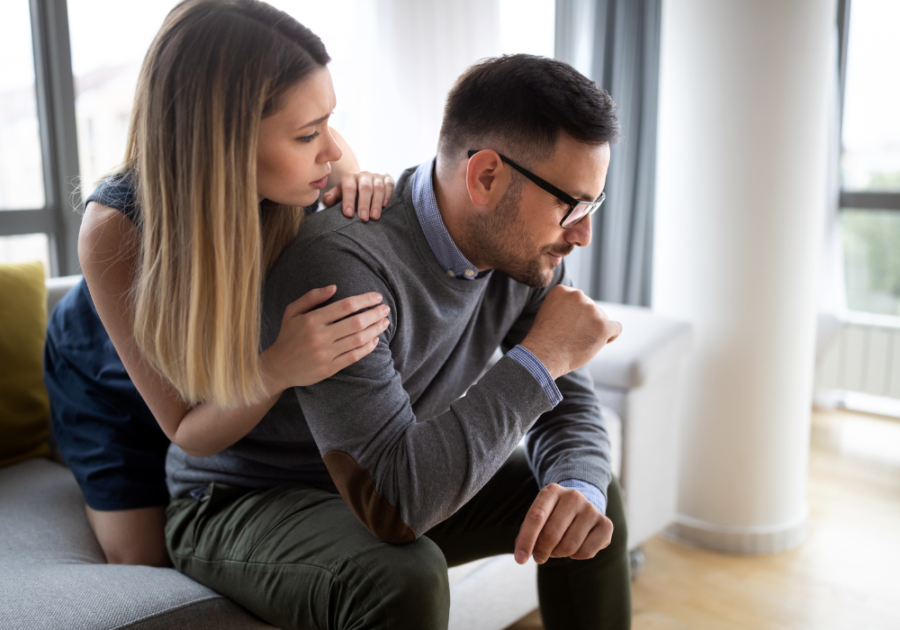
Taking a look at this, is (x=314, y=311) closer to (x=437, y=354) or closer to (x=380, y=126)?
(x=437, y=354)

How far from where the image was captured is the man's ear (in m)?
1.12

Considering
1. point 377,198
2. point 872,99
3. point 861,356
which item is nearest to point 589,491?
point 377,198

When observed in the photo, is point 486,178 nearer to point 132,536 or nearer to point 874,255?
point 132,536

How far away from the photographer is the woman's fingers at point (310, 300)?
3.33 ft

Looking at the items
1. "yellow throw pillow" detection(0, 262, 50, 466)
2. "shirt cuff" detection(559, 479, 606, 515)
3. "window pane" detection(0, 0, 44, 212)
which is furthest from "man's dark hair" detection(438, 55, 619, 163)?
"window pane" detection(0, 0, 44, 212)

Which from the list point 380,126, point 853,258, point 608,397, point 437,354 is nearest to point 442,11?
point 380,126

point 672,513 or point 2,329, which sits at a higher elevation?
point 2,329

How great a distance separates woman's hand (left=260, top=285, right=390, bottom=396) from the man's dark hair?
0.32 metres

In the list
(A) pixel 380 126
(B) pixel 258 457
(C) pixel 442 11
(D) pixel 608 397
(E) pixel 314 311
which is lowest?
(D) pixel 608 397

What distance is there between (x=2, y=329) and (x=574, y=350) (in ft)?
4.01

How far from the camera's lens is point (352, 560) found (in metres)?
0.96

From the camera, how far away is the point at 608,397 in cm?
195

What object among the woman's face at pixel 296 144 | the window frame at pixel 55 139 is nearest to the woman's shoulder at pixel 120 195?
the woman's face at pixel 296 144

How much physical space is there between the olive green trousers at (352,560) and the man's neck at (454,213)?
414 mm
